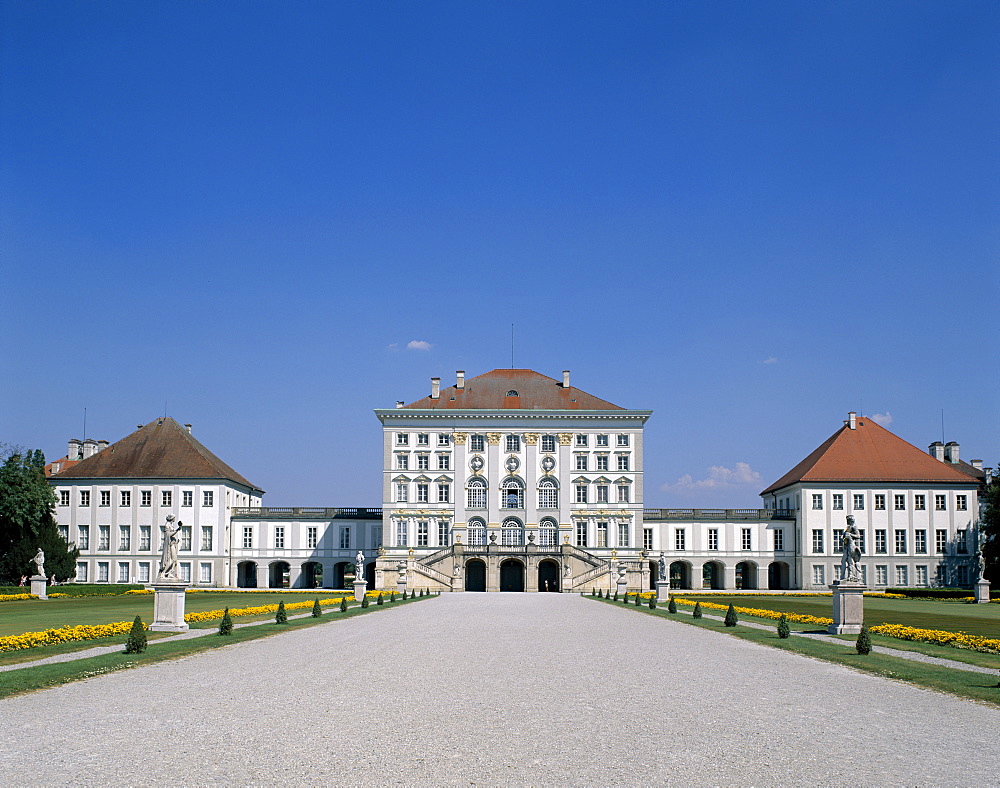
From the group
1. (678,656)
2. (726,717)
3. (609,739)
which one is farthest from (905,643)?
(609,739)

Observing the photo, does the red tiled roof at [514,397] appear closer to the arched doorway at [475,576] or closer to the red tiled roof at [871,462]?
the arched doorway at [475,576]

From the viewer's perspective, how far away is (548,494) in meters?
78.6

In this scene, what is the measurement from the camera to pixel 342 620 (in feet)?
103

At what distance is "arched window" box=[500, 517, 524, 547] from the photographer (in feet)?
254

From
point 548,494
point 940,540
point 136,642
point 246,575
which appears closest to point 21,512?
point 246,575

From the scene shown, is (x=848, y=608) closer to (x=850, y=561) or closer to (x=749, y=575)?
(x=850, y=561)

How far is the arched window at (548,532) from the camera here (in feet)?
255

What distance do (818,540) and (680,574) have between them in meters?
15.2

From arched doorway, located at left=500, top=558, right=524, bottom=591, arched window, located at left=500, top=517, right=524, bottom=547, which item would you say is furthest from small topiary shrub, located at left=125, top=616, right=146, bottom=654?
arched window, located at left=500, top=517, right=524, bottom=547

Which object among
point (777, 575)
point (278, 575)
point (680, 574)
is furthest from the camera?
point (680, 574)

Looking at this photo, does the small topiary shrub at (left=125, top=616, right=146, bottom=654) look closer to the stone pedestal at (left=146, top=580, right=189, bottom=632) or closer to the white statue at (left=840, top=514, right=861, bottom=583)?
the stone pedestal at (left=146, top=580, right=189, bottom=632)

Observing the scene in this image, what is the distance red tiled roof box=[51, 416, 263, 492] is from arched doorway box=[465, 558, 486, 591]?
20723 mm

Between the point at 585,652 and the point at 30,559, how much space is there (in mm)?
48904

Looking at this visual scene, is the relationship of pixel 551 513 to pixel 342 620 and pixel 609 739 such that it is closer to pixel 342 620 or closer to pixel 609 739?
pixel 342 620
